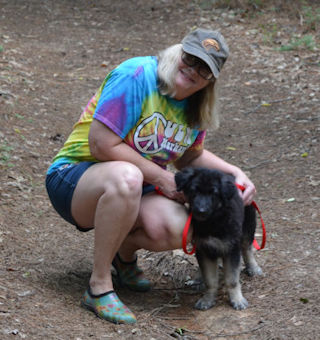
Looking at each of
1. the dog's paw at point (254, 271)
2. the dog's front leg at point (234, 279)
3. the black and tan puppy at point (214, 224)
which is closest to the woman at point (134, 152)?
the black and tan puppy at point (214, 224)

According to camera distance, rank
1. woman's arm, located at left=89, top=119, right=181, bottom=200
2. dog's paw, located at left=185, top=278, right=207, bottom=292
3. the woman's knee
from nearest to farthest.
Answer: the woman's knee, woman's arm, located at left=89, top=119, right=181, bottom=200, dog's paw, located at left=185, top=278, right=207, bottom=292

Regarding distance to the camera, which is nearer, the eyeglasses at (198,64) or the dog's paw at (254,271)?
the eyeglasses at (198,64)

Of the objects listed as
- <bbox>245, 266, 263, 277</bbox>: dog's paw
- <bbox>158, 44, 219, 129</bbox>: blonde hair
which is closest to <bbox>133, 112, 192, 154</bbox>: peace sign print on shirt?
<bbox>158, 44, 219, 129</bbox>: blonde hair

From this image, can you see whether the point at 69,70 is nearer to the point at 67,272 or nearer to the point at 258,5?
the point at 258,5

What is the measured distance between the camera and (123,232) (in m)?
3.12

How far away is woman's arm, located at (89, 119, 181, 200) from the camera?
10.2ft

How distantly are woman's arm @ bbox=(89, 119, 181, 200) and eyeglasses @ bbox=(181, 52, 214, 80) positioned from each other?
0.59 meters

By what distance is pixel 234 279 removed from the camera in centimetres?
340

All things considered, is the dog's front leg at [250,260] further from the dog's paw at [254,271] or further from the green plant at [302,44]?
the green plant at [302,44]

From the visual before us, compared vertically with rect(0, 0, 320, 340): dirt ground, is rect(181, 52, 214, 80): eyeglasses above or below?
above

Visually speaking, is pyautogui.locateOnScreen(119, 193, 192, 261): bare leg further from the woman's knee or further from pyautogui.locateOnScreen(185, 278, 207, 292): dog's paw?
pyautogui.locateOnScreen(185, 278, 207, 292): dog's paw

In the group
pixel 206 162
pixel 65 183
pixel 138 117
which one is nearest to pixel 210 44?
pixel 138 117

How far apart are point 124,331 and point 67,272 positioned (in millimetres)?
933

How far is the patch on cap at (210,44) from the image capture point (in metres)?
3.12
